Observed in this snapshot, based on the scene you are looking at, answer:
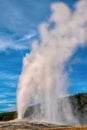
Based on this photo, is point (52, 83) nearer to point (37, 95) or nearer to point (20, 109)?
point (37, 95)

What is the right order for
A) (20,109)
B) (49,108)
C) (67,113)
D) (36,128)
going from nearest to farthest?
(36,128) → (20,109) → (49,108) → (67,113)

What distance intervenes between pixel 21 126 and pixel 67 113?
6808 centimetres

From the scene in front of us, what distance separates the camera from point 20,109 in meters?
130

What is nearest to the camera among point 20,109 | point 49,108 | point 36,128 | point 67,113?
point 36,128

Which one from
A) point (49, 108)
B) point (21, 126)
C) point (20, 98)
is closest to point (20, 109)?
point (20, 98)

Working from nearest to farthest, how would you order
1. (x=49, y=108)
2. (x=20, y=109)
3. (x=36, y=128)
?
1. (x=36, y=128)
2. (x=20, y=109)
3. (x=49, y=108)

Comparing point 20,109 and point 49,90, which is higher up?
point 49,90

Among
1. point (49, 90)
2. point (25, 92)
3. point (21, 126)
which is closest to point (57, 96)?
point (49, 90)

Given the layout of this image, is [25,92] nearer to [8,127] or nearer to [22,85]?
[22,85]

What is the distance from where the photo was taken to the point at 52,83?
481ft

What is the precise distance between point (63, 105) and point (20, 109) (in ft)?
120

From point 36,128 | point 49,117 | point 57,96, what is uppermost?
point 57,96

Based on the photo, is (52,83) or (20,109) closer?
(20,109)

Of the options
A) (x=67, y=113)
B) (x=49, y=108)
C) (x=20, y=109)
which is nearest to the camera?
(x=20, y=109)
